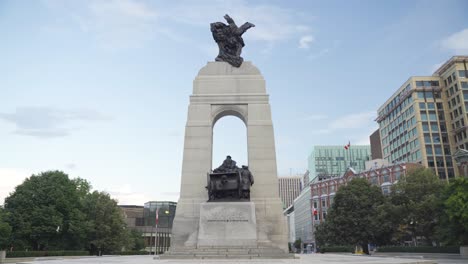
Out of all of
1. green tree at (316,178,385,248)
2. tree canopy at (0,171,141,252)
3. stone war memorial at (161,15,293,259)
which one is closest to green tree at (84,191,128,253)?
tree canopy at (0,171,141,252)

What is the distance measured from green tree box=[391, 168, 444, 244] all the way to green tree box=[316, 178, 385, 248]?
12.0 feet

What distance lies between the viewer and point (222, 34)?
25344 mm

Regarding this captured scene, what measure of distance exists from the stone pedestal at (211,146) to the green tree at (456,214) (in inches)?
668

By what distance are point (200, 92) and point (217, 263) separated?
1294cm

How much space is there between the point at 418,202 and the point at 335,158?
10487cm

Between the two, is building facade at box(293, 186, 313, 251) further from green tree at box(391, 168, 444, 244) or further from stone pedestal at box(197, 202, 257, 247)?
stone pedestal at box(197, 202, 257, 247)

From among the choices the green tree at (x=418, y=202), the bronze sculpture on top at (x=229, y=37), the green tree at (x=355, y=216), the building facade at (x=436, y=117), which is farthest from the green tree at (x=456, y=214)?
the building facade at (x=436, y=117)

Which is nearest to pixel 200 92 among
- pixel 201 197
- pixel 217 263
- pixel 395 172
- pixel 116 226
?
pixel 201 197

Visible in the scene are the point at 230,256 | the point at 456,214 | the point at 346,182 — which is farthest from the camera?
the point at 346,182

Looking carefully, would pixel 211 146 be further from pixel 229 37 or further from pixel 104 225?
pixel 104 225

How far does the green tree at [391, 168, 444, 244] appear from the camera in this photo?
41.6 meters

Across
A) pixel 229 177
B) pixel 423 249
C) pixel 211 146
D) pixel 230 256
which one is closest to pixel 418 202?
pixel 423 249

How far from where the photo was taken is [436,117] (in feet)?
266

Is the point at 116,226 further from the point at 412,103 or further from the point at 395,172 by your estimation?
the point at 412,103
